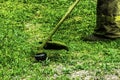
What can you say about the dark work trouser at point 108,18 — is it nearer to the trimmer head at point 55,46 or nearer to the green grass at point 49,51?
the green grass at point 49,51

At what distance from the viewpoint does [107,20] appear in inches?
303

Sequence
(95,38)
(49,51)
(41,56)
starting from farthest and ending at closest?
(95,38), (49,51), (41,56)

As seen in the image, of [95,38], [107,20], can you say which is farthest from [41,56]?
[107,20]

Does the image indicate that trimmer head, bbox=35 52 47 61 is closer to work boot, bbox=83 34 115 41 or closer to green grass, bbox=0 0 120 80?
green grass, bbox=0 0 120 80

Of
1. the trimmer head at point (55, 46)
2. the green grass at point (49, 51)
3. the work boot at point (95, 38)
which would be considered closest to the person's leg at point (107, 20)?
the work boot at point (95, 38)

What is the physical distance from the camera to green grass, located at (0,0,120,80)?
6.13m

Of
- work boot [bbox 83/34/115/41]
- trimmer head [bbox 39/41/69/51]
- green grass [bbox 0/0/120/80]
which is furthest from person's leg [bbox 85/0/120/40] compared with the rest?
trimmer head [bbox 39/41/69/51]

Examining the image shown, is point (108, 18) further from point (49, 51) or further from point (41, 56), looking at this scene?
point (41, 56)

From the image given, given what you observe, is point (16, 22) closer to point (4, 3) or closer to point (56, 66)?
point (4, 3)

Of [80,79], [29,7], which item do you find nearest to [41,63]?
[80,79]

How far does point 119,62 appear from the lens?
6516 millimetres

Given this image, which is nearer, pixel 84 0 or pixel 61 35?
pixel 61 35

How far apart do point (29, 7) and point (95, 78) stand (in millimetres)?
4275

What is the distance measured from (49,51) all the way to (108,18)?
1.49m
